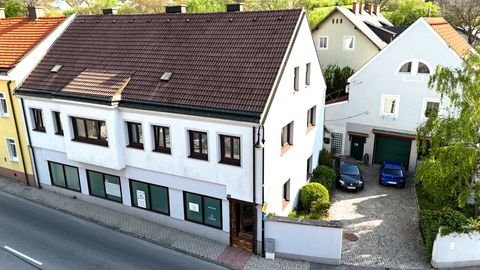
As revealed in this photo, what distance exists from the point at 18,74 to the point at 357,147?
77.1ft

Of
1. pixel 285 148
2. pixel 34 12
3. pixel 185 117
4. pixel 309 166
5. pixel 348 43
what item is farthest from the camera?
pixel 348 43

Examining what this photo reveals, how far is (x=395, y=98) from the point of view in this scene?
2700cm

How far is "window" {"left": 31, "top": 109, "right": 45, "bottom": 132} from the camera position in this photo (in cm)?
2195

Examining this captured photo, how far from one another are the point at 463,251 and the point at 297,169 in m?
8.46

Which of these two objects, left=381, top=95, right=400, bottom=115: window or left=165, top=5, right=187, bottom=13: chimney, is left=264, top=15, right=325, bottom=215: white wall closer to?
left=381, top=95, right=400, bottom=115: window

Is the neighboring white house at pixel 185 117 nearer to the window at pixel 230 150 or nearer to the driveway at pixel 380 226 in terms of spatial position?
the window at pixel 230 150

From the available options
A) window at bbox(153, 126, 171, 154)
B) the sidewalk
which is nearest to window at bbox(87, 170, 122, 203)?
the sidewalk

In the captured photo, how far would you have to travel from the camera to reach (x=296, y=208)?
2102 centimetres

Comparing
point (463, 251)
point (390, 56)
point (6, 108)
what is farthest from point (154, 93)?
point (390, 56)

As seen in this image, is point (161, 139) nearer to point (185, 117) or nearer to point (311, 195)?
point (185, 117)

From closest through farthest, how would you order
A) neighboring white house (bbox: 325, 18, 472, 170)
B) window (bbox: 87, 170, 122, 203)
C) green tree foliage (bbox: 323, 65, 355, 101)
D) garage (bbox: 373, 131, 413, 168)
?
1. window (bbox: 87, 170, 122, 203)
2. neighboring white house (bbox: 325, 18, 472, 170)
3. garage (bbox: 373, 131, 413, 168)
4. green tree foliage (bbox: 323, 65, 355, 101)

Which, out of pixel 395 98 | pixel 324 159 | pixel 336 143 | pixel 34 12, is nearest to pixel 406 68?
pixel 395 98

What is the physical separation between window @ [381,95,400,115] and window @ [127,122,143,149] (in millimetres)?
17751

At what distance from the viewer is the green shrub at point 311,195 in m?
20.5
